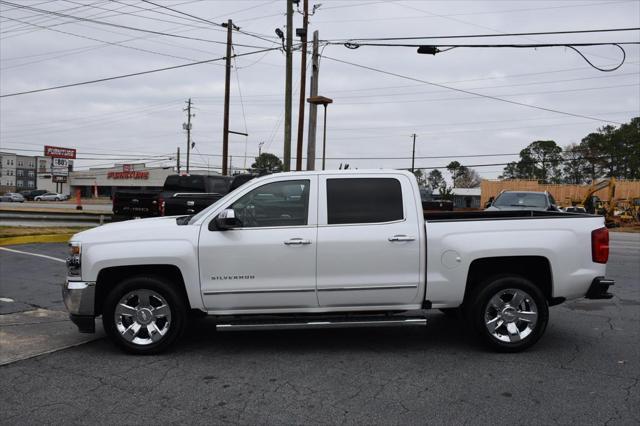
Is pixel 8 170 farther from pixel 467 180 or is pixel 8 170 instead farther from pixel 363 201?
pixel 363 201

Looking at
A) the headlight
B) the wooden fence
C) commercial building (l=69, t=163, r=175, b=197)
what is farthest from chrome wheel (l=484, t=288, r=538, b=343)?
commercial building (l=69, t=163, r=175, b=197)

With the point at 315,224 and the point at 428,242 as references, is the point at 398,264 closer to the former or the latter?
the point at 428,242

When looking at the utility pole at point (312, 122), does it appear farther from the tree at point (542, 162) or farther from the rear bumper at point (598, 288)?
the tree at point (542, 162)

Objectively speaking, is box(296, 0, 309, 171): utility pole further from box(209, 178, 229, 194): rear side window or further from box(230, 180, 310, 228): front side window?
box(230, 180, 310, 228): front side window

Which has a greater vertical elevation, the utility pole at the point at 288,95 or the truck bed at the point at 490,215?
the utility pole at the point at 288,95

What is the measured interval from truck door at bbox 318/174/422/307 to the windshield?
12.5 meters

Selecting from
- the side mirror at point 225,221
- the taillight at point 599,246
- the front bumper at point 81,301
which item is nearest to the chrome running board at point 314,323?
the side mirror at point 225,221

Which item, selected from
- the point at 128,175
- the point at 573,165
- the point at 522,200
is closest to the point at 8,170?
the point at 128,175

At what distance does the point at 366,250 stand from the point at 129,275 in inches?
91.6

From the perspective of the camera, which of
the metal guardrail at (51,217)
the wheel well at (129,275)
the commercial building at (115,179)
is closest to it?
the wheel well at (129,275)

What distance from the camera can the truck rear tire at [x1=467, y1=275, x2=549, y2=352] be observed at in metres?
5.32

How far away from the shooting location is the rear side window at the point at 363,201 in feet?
17.5

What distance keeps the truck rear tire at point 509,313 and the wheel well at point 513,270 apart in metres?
0.16

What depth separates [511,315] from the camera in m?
5.37
